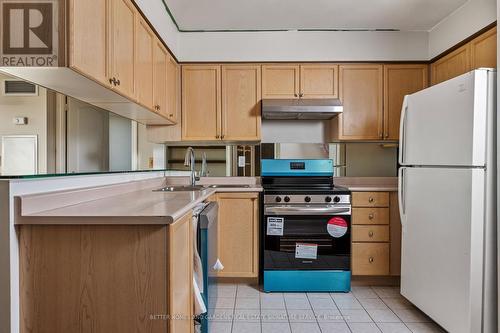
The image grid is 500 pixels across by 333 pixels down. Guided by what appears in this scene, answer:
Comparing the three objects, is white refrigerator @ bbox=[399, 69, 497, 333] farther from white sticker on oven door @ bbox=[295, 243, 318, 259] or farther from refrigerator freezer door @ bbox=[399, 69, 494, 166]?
white sticker on oven door @ bbox=[295, 243, 318, 259]

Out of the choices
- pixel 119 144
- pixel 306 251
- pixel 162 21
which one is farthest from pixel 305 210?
pixel 162 21

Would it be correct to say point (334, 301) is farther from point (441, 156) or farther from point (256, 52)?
point (256, 52)

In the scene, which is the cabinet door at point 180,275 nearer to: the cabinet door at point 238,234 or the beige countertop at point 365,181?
the cabinet door at point 238,234

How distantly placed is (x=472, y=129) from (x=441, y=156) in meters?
0.29

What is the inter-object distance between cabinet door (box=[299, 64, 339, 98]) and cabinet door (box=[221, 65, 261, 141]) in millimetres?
490

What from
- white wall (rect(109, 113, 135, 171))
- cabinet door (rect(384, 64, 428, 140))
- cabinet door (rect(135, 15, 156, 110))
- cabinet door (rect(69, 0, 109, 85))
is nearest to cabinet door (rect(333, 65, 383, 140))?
cabinet door (rect(384, 64, 428, 140))

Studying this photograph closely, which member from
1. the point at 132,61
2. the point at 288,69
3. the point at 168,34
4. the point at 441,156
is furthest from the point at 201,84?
the point at 441,156

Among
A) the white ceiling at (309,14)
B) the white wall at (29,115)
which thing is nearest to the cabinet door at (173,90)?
the white ceiling at (309,14)

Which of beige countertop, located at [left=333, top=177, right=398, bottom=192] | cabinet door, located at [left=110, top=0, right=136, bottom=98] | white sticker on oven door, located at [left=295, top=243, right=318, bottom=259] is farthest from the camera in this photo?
beige countertop, located at [left=333, top=177, right=398, bottom=192]

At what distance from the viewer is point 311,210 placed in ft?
9.29

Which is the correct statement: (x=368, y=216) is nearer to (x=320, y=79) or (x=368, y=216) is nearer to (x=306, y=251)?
(x=306, y=251)

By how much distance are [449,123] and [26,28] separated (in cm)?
229

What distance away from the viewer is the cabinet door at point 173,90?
9.57ft

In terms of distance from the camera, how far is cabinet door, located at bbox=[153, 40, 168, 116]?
2.52m
